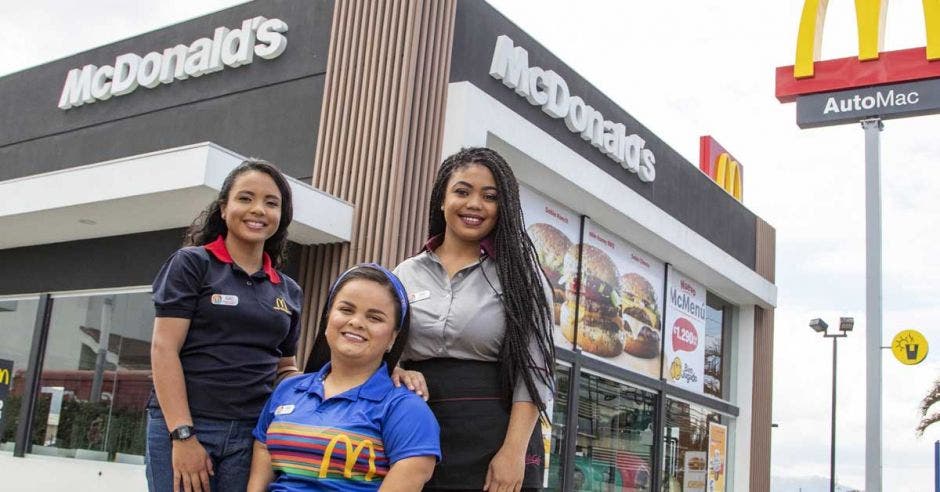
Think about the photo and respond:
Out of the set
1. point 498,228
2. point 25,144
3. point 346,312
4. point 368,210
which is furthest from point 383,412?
point 25,144

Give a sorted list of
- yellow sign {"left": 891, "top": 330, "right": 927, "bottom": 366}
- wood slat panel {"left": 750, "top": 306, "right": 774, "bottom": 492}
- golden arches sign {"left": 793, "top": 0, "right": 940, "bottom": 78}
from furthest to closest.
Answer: wood slat panel {"left": 750, "top": 306, "right": 774, "bottom": 492}, yellow sign {"left": 891, "top": 330, "right": 927, "bottom": 366}, golden arches sign {"left": 793, "top": 0, "right": 940, "bottom": 78}

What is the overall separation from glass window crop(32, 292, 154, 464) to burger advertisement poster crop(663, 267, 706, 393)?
6.79m

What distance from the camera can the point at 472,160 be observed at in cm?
286

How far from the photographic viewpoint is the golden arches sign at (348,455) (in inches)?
97.0

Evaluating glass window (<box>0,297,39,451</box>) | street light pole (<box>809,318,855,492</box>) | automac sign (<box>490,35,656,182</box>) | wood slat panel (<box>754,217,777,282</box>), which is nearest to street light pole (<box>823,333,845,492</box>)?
street light pole (<box>809,318,855,492</box>)

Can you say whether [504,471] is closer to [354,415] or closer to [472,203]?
[354,415]

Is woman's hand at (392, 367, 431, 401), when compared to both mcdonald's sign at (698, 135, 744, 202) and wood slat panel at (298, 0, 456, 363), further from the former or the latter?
mcdonald's sign at (698, 135, 744, 202)

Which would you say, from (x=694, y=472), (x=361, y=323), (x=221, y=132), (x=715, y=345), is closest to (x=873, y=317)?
(x=715, y=345)

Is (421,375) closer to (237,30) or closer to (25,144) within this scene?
(237,30)

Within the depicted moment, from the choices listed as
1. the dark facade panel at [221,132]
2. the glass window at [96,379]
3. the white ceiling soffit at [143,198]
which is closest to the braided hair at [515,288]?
the white ceiling soffit at [143,198]

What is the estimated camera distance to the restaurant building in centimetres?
754

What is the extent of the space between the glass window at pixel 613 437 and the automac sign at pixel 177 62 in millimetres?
4924

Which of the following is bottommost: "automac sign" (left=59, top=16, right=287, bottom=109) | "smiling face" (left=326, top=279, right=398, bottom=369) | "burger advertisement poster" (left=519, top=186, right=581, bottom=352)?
"smiling face" (left=326, top=279, right=398, bottom=369)

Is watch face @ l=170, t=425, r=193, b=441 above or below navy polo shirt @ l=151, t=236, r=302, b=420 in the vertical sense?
below
